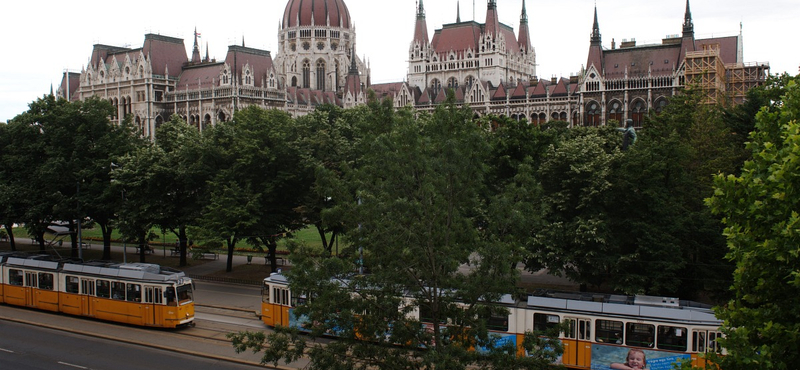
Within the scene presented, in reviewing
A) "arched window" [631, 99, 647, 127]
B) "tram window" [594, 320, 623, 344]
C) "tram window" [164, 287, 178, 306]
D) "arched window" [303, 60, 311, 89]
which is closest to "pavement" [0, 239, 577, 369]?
"tram window" [164, 287, 178, 306]

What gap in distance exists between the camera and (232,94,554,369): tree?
1520cm

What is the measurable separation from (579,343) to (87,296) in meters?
21.2

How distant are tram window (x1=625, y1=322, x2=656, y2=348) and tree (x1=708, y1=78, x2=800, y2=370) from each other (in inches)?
400

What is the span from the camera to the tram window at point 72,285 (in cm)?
2995

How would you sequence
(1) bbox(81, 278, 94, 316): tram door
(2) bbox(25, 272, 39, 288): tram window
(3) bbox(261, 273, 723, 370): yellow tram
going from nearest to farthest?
1. (3) bbox(261, 273, 723, 370): yellow tram
2. (1) bbox(81, 278, 94, 316): tram door
3. (2) bbox(25, 272, 39, 288): tram window

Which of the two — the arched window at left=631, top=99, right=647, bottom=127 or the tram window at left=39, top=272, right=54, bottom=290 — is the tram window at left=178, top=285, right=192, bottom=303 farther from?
the arched window at left=631, top=99, right=647, bottom=127

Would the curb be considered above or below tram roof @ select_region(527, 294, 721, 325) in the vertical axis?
below

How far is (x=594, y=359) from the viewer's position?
22266 mm

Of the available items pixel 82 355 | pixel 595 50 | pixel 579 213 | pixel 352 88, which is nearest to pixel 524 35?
pixel 352 88

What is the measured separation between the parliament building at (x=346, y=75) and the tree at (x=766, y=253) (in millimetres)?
79350

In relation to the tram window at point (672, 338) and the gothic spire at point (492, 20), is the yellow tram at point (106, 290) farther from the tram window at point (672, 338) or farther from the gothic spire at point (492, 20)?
the gothic spire at point (492, 20)

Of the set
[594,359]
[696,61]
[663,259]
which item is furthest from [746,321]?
[696,61]

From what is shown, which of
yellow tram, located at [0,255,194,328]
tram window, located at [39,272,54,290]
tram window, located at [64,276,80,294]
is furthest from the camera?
tram window, located at [39,272,54,290]

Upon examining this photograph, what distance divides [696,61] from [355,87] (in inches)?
2834
